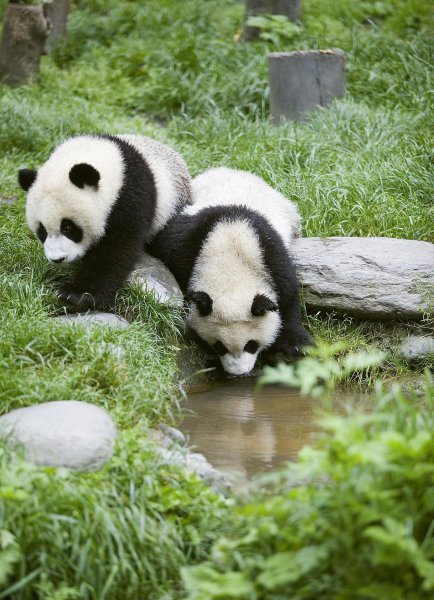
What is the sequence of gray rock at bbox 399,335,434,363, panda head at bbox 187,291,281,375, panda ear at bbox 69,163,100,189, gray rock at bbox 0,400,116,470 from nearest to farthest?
gray rock at bbox 0,400,116,470 < panda ear at bbox 69,163,100,189 < panda head at bbox 187,291,281,375 < gray rock at bbox 399,335,434,363

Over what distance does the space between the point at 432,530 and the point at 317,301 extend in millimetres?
3552

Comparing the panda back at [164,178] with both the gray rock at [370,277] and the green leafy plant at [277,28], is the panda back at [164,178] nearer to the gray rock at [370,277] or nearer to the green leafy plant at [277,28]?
the gray rock at [370,277]

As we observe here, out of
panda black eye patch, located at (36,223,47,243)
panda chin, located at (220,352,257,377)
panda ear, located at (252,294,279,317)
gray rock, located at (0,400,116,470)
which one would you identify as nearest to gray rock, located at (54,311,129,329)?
panda black eye patch, located at (36,223,47,243)

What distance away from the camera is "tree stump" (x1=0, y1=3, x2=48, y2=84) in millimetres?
10367

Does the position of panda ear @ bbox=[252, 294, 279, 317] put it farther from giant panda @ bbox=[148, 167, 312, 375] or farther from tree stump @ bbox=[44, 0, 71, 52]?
tree stump @ bbox=[44, 0, 71, 52]

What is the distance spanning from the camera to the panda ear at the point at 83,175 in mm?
5699

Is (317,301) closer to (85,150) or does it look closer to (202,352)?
(202,352)

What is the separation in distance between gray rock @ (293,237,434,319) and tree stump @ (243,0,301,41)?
5.53 m

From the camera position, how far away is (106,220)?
5.91 metres

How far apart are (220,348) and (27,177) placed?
1.82 m

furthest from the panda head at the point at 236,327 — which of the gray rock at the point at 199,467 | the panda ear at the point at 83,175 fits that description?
the gray rock at the point at 199,467

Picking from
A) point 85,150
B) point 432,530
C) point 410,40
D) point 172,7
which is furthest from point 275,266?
point 172,7

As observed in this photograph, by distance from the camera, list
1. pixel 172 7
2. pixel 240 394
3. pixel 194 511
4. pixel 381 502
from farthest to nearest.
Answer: pixel 172 7
pixel 240 394
pixel 194 511
pixel 381 502

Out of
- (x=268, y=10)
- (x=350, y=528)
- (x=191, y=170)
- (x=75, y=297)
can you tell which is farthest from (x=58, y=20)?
(x=350, y=528)
